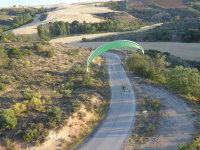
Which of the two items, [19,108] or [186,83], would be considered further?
[186,83]

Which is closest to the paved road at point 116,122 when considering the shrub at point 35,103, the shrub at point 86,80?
the shrub at point 86,80

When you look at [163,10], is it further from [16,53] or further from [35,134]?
[35,134]

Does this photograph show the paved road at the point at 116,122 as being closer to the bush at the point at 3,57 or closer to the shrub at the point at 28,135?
the shrub at the point at 28,135

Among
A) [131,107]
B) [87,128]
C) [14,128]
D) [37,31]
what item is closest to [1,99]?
[14,128]

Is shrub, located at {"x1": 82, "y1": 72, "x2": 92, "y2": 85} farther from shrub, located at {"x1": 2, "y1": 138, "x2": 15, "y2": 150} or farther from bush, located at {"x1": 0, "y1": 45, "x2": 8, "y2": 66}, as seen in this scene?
shrub, located at {"x1": 2, "y1": 138, "x2": 15, "y2": 150}

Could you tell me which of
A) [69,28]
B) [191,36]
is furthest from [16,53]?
[69,28]

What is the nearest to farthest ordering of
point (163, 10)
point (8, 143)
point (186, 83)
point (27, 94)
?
1. point (8, 143)
2. point (27, 94)
3. point (186, 83)
4. point (163, 10)
